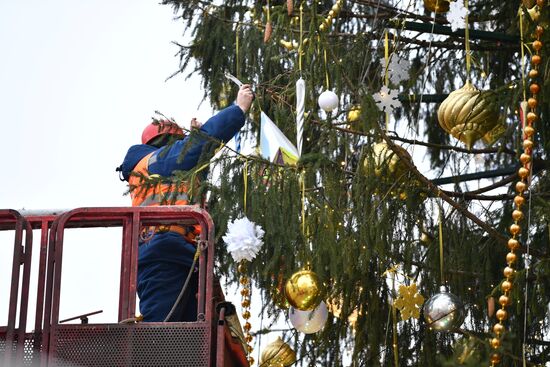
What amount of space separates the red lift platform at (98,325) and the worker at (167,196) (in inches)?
22.8

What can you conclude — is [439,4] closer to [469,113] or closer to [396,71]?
[396,71]

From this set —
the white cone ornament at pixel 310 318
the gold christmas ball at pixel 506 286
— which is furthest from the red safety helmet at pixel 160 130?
the gold christmas ball at pixel 506 286

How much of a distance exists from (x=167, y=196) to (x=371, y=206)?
59.3 inches

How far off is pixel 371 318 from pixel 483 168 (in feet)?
11.7

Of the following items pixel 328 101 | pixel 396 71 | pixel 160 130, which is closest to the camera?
pixel 328 101

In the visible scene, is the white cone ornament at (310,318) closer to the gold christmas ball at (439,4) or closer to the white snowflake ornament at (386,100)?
the white snowflake ornament at (386,100)

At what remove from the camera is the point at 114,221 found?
7.72m

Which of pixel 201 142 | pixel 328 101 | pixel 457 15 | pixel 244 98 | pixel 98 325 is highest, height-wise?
pixel 457 15

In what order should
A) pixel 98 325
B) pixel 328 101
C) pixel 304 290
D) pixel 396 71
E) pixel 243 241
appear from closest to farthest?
1. pixel 98 325
2. pixel 304 290
3. pixel 243 241
4. pixel 328 101
5. pixel 396 71

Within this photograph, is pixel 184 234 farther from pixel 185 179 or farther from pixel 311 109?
pixel 311 109

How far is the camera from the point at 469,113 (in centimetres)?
896

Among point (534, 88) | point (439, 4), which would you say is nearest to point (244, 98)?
point (439, 4)

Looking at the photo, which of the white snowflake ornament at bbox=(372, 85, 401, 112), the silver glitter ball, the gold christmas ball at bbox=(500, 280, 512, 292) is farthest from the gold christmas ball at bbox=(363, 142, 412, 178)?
the gold christmas ball at bbox=(500, 280, 512, 292)

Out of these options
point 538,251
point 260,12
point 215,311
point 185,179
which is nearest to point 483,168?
point 260,12
